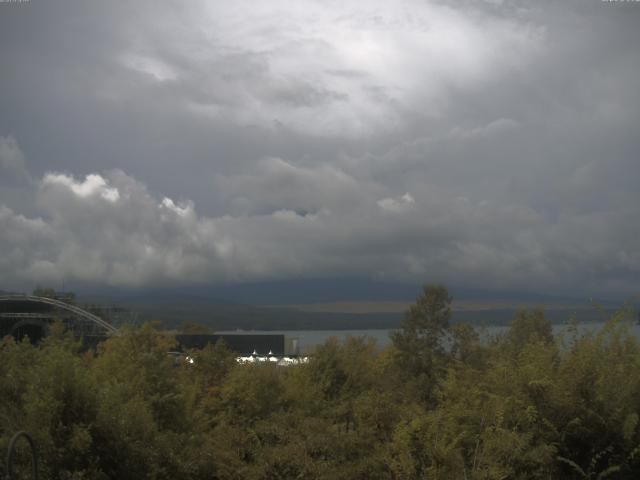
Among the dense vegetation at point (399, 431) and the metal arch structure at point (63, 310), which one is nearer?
the dense vegetation at point (399, 431)

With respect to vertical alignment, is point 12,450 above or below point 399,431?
above

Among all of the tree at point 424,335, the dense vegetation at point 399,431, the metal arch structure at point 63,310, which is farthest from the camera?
the metal arch structure at point 63,310

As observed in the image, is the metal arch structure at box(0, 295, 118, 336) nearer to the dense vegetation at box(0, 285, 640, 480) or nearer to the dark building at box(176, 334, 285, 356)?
the dark building at box(176, 334, 285, 356)

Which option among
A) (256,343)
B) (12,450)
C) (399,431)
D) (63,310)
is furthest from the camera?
(256,343)

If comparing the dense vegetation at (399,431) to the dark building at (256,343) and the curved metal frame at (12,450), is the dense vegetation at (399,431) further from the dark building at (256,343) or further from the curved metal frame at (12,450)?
the dark building at (256,343)

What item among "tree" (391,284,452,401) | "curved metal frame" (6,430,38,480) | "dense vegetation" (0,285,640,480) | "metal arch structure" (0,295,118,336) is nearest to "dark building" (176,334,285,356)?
"metal arch structure" (0,295,118,336)

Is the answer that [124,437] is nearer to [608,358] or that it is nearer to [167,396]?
[167,396]

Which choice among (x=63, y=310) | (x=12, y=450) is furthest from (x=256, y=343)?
(x=12, y=450)

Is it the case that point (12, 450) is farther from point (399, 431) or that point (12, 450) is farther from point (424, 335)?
point (424, 335)

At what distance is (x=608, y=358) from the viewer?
16031 millimetres

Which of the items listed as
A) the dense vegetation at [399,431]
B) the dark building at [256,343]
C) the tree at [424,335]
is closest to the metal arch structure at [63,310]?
the dark building at [256,343]

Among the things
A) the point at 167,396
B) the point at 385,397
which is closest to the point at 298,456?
the point at 385,397

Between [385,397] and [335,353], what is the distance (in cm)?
1567

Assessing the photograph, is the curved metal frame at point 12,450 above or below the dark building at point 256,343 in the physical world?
above
